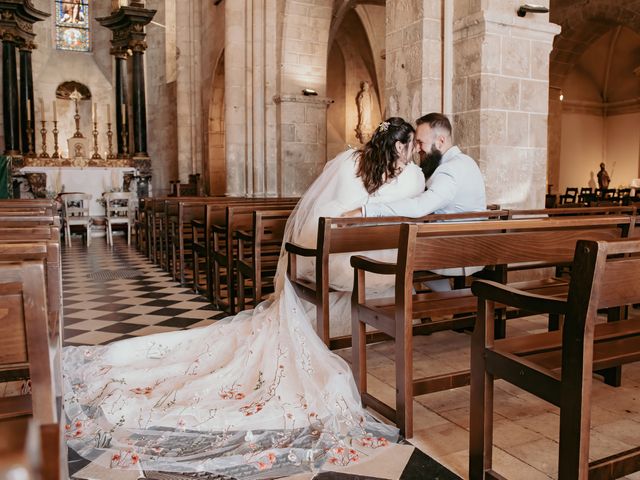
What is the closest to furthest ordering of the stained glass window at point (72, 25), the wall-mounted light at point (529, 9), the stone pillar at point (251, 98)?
the wall-mounted light at point (529, 9) < the stone pillar at point (251, 98) < the stained glass window at point (72, 25)

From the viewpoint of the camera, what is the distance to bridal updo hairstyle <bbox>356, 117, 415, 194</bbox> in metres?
3.71

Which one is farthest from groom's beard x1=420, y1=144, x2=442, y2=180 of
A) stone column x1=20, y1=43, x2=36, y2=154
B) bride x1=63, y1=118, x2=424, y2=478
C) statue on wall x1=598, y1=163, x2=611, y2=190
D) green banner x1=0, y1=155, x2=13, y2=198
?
statue on wall x1=598, y1=163, x2=611, y2=190

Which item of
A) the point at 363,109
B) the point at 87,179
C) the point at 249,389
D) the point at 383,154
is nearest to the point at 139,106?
the point at 87,179

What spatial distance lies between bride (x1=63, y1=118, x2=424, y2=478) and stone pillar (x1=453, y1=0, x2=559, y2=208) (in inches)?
58.5

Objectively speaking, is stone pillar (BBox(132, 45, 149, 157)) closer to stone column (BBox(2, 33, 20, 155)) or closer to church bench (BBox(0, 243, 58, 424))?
stone column (BBox(2, 33, 20, 155))

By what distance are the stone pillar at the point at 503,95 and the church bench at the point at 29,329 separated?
170 inches

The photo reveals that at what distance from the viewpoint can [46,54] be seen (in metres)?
18.1

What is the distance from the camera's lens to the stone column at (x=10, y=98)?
14922 mm

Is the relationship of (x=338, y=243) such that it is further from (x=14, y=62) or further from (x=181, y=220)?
(x=14, y=62)

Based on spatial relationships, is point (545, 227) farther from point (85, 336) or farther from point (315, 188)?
point (85, 336)

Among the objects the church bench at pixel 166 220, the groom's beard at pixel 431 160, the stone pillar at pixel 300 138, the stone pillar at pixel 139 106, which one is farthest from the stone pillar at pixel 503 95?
the stone pillar at pixel 139 106

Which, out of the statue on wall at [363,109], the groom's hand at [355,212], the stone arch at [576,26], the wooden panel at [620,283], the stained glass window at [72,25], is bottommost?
the wooden panel at [620,283]

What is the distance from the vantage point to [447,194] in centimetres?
386

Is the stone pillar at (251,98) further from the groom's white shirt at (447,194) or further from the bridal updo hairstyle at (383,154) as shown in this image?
the bridal updo hairstyle at (383,154)
